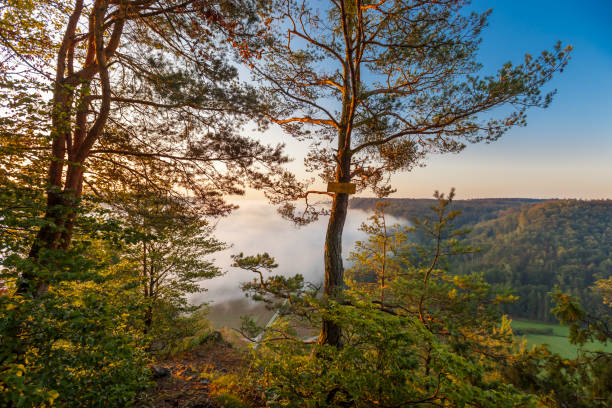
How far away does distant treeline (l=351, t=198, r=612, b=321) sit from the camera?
31.0 m

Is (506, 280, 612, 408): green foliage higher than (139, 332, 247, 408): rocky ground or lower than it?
higher

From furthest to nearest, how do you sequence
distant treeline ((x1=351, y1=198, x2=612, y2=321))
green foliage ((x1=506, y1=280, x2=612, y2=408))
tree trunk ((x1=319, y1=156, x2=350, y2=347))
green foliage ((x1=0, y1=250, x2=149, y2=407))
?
distant treeline ((x1=351, y1=198, x2=612, y2=321)) → tree trunk ((x1=319, y1=156, x2=350, y2=347)) → green foliage ((x1=506, y1=280, x2=612, y2=408)) → green foliage ((x1=0, y1=250, x2=149, y2=407))

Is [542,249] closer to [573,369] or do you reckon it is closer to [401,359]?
[573,369]

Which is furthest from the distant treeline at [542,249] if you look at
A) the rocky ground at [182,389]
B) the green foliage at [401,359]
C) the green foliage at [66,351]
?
the green foliage at [66,351]

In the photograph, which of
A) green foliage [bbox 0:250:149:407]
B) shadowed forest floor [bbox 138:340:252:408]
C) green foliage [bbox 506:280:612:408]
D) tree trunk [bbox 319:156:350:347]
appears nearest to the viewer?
green foliage [bbox 0:250:149:407]

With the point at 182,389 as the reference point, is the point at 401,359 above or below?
above

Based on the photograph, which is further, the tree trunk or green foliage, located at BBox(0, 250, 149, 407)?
the tree trunk

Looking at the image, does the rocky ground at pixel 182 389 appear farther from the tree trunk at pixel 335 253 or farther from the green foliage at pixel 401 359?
the tree trunk at pixel 335 253

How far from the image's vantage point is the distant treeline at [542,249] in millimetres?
30969

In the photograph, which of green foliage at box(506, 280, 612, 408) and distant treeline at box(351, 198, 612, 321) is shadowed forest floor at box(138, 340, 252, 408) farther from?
distant treeline at box(351, 198, 612, 321)

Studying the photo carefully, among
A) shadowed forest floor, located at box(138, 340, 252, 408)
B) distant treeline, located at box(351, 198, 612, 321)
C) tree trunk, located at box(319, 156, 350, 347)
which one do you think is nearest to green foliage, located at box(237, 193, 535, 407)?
tree trunk, located at box(319, 156, 350, 347)

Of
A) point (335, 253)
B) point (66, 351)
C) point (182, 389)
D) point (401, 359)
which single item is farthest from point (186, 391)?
point (401, 359)

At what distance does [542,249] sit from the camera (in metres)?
40.3

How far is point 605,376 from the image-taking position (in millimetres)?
2666
